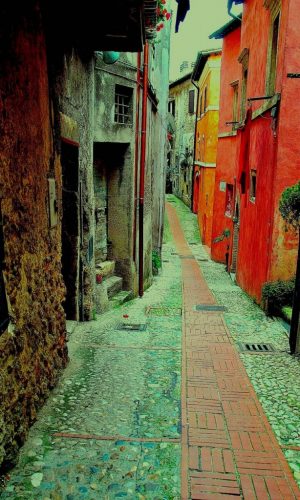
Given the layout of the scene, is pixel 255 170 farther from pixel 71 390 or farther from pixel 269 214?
pixel 71 390

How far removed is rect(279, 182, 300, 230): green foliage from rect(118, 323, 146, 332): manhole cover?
3053mm

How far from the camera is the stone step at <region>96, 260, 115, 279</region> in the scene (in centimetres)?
927

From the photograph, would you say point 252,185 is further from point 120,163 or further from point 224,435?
point 224,435

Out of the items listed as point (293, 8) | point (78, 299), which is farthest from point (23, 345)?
point (293, 8)

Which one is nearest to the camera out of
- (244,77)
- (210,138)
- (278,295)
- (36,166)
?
(36,166)

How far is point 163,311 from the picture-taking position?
948cm

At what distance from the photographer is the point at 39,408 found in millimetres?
4598

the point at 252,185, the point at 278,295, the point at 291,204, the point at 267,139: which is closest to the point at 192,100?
the point at 252,185

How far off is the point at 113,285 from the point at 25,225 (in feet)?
18.4

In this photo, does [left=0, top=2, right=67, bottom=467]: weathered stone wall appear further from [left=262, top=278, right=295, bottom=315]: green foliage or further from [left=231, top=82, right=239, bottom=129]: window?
[left=231, top=82, right=239, bottom=129]: window

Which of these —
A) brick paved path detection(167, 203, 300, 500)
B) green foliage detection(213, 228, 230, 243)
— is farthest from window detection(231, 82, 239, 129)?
brick paved path detection(167, 203, 300, 500)

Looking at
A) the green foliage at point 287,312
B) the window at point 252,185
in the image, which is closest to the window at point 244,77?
the window at point 252,185

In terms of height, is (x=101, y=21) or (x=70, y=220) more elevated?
(x=101, y=21)

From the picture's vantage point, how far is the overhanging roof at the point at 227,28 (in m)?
16.9
